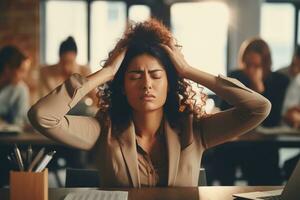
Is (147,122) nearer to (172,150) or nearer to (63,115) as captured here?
(172,150)

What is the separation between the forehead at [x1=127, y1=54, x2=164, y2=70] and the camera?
1.66m

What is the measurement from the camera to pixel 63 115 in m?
1.58

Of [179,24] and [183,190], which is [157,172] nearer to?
[183,190]

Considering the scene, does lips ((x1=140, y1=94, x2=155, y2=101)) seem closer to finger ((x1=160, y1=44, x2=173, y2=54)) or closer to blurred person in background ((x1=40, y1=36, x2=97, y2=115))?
finger ((x1=160, y1=44, x2=173, y2=54))

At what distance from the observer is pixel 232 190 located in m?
1.64

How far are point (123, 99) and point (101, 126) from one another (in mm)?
117

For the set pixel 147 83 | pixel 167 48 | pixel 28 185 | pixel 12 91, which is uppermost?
pixel 167 48

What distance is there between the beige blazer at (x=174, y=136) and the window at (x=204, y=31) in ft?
15.0

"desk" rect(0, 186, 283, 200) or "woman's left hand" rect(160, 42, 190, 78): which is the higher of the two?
"woman's left hand" rect(160, 42, 190, 78)

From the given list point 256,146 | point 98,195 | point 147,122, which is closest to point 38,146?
point 256,146

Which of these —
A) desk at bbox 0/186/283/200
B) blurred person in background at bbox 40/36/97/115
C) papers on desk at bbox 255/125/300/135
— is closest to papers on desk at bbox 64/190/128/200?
desk at bbox 0/186/283/200

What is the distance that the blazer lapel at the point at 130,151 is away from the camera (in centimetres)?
164

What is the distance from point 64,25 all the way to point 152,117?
4708mm

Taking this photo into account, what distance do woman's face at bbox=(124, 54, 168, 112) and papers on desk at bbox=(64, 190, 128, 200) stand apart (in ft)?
1.00
